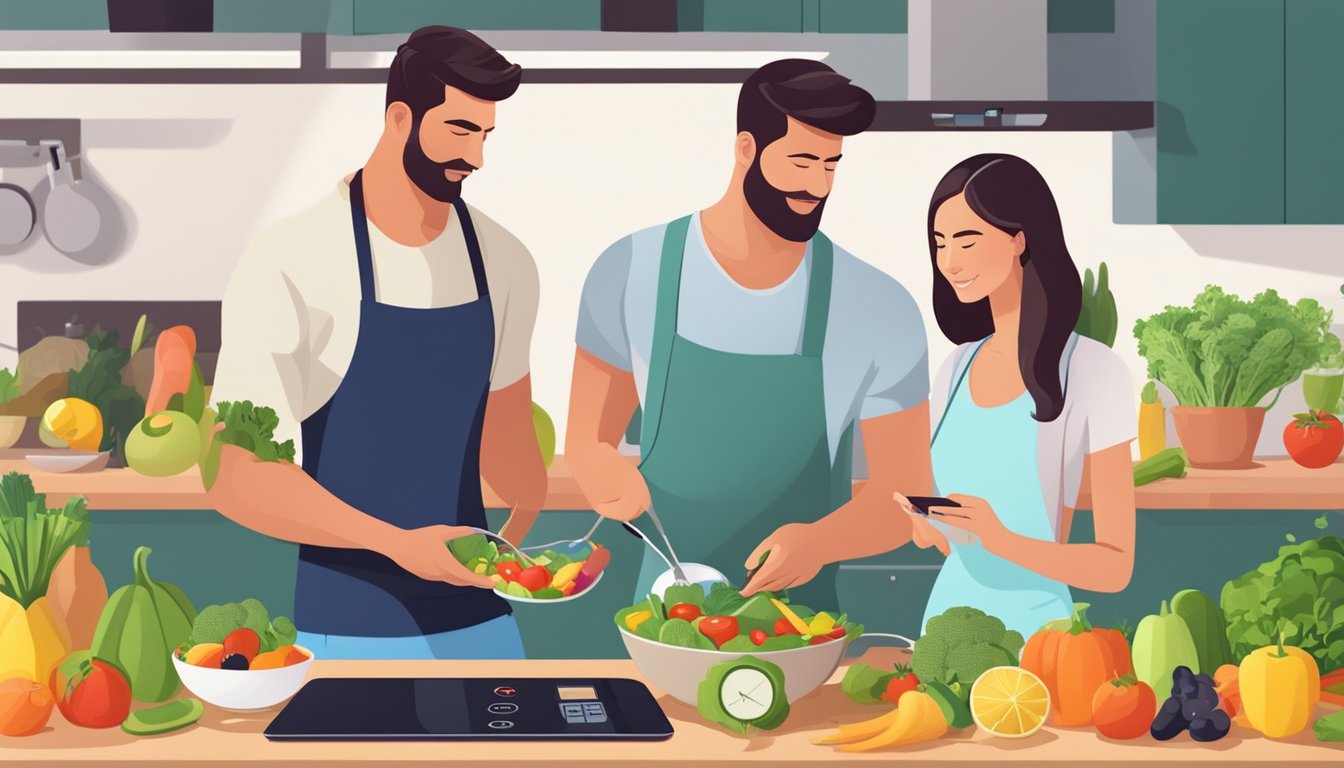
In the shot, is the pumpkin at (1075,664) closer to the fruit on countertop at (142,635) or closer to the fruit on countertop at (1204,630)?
the fruit on countertop at (1204,630)

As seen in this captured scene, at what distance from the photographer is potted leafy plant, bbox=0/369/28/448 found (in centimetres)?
364

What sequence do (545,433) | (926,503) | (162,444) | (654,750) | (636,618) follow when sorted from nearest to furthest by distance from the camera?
1. (654,750)
2. (636,618)
3. (926,503)
4. (162,444)
5. (545,433)

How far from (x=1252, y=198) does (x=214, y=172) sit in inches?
116

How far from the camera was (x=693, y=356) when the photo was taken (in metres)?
2.35

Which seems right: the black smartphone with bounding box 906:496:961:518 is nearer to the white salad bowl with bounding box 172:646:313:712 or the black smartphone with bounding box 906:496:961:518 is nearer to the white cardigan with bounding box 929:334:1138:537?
the white cardigan with bounding box 929:334:1138:537

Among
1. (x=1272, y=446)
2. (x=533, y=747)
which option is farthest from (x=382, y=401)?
(x=1272, y=446)

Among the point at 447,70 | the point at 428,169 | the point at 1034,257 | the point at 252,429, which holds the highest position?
the point at 447,70

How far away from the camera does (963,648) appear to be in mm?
1590

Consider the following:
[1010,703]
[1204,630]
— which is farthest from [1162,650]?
[1010,703]

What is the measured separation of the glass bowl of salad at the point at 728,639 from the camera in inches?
63.2

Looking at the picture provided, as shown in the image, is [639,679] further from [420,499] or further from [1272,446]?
[1272,446]

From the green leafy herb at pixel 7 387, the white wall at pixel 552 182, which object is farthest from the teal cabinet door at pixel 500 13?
the green leafy herb at pixel 7 387

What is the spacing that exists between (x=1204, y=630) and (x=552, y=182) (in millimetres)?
2705

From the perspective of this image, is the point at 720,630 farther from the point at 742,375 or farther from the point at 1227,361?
the point at 1227,361
